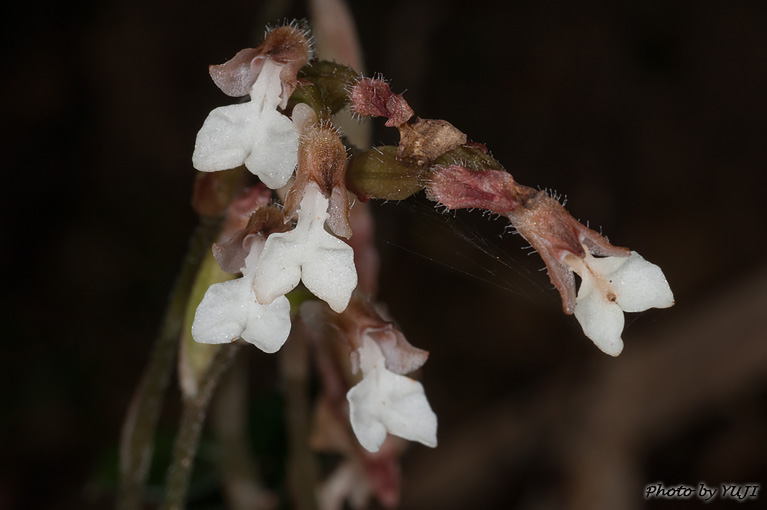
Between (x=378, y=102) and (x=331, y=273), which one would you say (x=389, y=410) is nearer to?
(x=331, y=273)

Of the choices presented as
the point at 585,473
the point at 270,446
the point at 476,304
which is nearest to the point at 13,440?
the point at 270,446

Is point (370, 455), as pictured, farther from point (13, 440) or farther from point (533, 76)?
point (533, 76)

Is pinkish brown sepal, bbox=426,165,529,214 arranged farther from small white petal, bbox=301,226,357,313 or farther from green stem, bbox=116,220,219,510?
green stem, bbox=116,220,219,510

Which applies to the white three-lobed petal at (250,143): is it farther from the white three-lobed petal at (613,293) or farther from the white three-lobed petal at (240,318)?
the white three-lobed petal at (613,293)

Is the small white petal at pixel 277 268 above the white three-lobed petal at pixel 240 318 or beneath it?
above

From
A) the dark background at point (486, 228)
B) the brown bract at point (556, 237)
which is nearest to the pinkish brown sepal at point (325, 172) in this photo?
the brown bract at point (556, 237)

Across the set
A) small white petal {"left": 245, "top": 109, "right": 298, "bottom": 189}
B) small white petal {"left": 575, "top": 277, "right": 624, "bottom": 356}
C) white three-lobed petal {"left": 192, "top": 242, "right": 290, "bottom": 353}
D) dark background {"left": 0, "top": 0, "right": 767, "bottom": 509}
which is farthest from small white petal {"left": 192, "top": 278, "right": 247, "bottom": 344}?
dark background {"left": 0, "top": 0, "right": 767, "bottom": 509}
